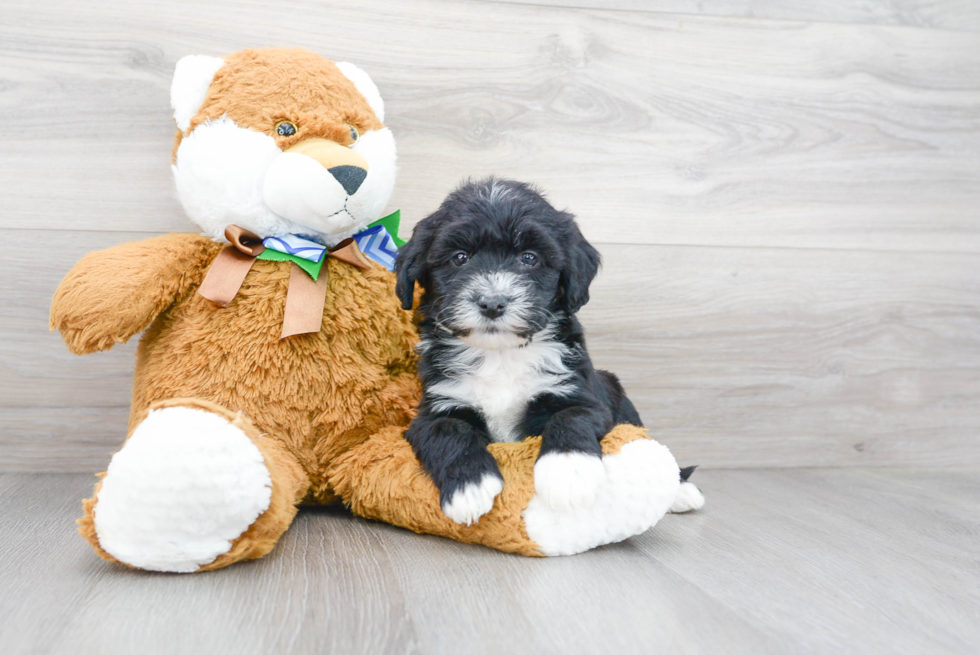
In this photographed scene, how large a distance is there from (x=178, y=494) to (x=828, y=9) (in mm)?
2379

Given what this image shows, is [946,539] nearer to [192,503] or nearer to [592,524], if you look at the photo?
[592,524]

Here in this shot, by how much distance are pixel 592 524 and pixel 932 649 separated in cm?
59

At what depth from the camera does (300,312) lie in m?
1.67

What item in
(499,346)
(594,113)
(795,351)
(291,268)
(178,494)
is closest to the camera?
(178,494)

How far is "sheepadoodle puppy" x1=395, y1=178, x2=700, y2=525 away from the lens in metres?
1.45

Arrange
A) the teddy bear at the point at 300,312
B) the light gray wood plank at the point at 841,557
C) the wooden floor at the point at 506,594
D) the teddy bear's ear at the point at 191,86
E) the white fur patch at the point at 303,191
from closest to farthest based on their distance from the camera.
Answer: the wooden floor at the point at 506,594
the light gray wood plank at the point at 841,557
the teddy bear at the point at 300,312
the white fur patch at the point at 303,191
the teddy bear's ear at the point at 191,86

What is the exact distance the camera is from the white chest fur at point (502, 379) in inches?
65.1

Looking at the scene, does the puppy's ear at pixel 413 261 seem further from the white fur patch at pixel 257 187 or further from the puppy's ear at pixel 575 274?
the puppy's ear at pixel 575 274

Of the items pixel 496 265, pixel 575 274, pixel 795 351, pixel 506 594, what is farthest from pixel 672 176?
pixel 506 594

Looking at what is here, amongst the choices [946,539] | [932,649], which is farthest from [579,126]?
[932,649]

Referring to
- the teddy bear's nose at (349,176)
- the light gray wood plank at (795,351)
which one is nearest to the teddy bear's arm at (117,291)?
the teddy bear's nose at (349,176)

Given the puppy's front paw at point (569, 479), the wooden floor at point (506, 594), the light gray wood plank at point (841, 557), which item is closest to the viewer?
the wooden floor at point (506, 594)

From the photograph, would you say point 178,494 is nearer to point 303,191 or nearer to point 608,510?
point 303,191

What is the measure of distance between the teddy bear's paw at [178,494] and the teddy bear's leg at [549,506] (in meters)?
0.35
